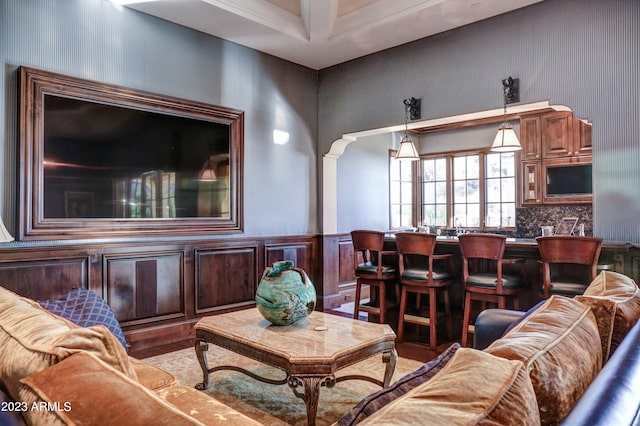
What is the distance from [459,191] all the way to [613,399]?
277 inches

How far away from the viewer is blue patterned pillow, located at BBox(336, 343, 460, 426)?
0.81 m

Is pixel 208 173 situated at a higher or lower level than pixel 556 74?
lower

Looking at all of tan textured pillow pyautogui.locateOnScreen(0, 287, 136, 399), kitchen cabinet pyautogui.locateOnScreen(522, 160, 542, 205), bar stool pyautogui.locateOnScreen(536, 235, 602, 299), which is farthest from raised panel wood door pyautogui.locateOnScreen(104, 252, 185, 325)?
kitchen cabinet pyautogui.locateOnScreen(522, 160, 542, 205)

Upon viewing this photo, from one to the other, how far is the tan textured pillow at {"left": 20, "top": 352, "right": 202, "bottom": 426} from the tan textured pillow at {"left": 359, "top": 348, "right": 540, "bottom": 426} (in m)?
0.36

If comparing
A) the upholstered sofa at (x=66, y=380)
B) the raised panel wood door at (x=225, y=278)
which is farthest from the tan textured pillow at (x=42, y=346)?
the raised panel wood door at (x=225, y=278)

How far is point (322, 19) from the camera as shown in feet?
14.0

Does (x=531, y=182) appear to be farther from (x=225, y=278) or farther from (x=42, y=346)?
(x=42, y=346)

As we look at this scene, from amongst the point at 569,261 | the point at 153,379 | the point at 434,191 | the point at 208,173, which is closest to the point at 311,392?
the point at 153,379

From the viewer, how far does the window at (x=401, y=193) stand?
7.25m

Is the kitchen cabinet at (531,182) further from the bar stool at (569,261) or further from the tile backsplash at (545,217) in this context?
the bar stool at (569,261)

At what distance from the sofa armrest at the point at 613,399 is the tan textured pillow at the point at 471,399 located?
8 cm

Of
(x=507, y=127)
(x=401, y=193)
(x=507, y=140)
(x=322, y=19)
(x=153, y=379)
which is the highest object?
(x=322, y=19)

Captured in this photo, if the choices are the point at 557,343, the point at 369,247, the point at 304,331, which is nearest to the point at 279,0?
the point at 369,247

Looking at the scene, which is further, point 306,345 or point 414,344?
point 414,344
